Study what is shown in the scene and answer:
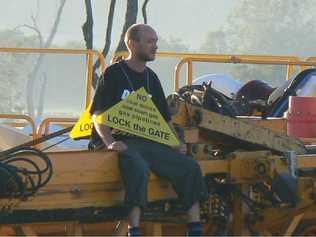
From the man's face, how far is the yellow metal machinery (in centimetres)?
44

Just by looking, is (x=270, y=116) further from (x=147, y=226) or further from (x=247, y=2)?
(x=247, y=2)

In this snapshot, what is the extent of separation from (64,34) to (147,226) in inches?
441

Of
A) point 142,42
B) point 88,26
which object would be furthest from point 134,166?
point 88,26

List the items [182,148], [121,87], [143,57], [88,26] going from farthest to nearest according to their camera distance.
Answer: [88,26], [182,148], [143,57], [121,87]

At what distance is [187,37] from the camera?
19.3m

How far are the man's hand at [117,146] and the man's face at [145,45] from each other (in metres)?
0.69

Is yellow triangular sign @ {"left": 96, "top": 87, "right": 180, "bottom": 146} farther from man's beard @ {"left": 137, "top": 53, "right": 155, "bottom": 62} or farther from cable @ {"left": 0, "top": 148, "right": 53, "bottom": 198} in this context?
cable @ {"left": 0, "top": 148, "right": 53, "bottom": 198}

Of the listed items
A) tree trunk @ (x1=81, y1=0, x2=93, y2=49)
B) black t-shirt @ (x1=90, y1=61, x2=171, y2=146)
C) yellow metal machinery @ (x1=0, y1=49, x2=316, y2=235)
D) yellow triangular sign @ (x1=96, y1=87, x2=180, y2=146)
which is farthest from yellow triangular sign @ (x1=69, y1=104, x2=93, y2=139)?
tree trunk @ (x1=81, y1=0, x2=93, y2=49)

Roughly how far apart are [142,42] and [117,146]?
32.5 inches

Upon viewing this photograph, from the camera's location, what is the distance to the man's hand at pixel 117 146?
7.13 m

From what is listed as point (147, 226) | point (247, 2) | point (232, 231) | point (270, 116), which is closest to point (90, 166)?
point (147, 226)

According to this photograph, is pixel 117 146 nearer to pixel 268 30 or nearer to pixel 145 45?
pixel 145 45

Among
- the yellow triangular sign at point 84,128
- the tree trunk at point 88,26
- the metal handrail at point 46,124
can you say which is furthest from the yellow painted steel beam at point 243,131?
the tree trunk at point 88,26

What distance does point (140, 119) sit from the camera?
292 inches
